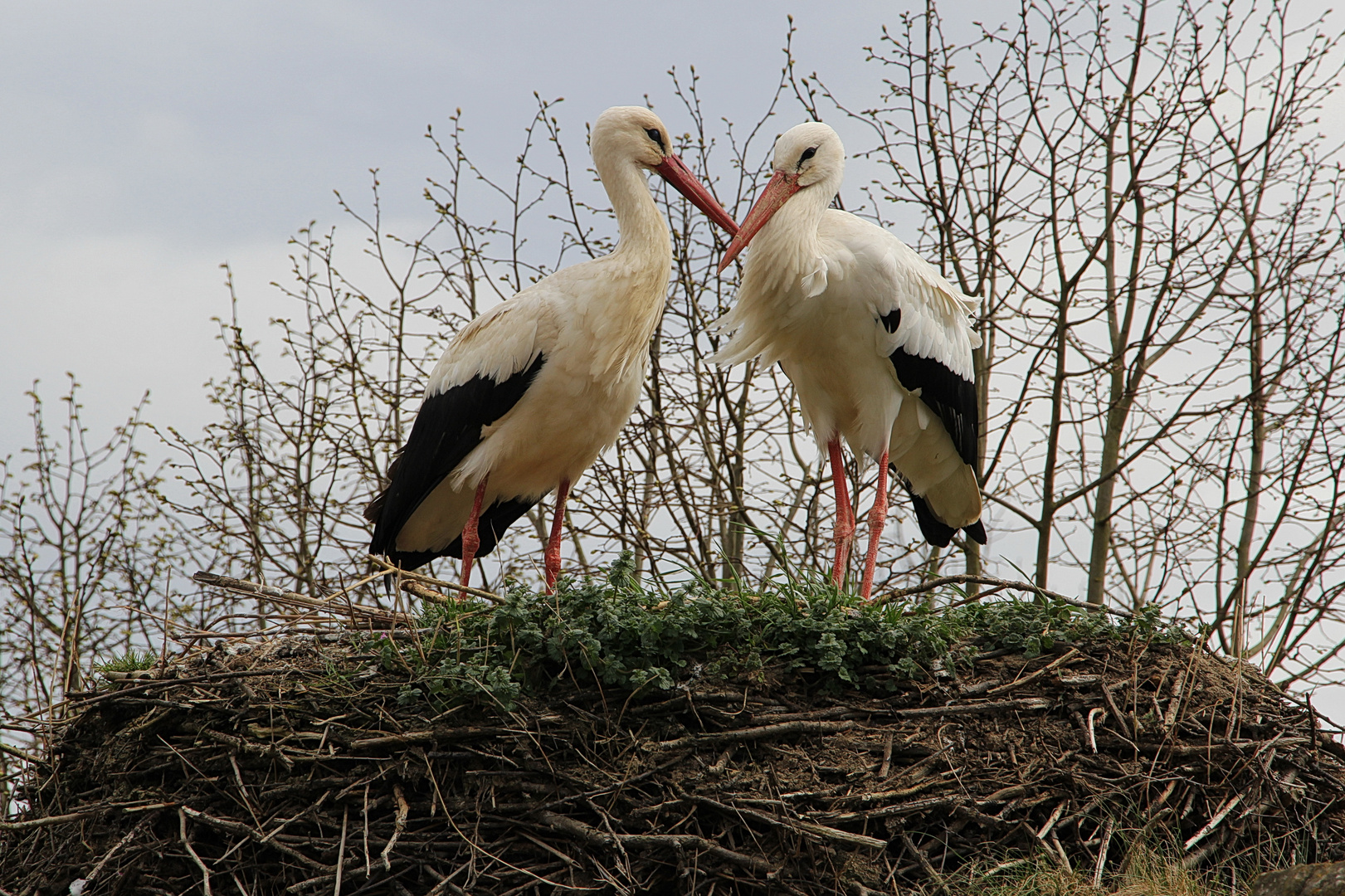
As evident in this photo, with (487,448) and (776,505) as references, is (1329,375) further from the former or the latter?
(487,448)

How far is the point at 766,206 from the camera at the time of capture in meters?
5.56

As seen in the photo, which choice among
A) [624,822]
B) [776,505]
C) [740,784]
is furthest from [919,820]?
[776,505]

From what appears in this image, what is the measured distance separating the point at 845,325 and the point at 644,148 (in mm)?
1288

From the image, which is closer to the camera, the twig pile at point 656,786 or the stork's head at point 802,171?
the twig pile at point 656,786

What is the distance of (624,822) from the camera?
3.87m

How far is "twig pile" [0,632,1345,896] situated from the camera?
383cm

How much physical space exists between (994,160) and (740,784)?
17.9 ft

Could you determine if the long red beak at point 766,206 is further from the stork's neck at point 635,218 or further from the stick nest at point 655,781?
the stick nest at point 655,781

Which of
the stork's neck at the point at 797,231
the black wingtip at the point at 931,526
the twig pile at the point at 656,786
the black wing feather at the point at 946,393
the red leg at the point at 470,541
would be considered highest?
the stork's neck at the point at 797,231

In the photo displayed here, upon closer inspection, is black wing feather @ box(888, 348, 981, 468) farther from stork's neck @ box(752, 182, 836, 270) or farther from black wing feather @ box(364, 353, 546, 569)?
black wing feather @ box(364, 353, 546, 569)

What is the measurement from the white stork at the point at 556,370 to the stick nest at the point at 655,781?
1482mm

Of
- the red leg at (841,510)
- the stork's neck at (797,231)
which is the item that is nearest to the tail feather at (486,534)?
the red leg at (841,510)

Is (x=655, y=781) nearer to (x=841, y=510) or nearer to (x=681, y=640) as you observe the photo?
(x=681, y=640)

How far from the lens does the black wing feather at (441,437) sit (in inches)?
221
